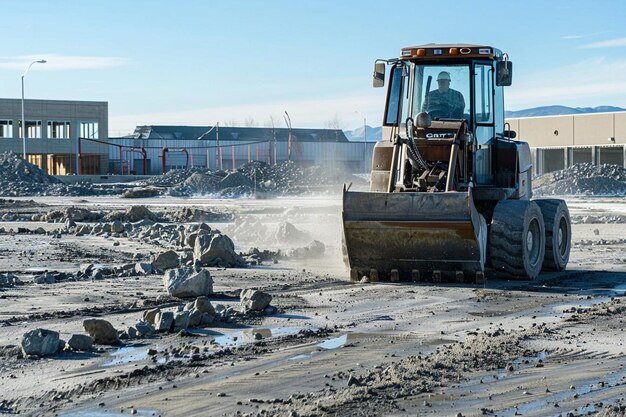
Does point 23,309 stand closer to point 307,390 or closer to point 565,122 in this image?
point 307,390

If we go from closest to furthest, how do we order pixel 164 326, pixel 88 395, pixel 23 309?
pixel 88 395
pixel 164 326
pixel 23 309

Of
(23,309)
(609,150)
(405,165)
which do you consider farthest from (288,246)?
(609,150)

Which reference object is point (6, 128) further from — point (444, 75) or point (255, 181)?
point (444, 75)

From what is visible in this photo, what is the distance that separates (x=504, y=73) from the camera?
15500 mm

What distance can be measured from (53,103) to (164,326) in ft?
246

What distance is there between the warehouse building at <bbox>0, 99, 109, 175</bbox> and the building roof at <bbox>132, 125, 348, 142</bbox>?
13.4 m

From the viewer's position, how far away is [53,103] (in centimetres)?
8256

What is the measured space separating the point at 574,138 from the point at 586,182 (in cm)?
1751

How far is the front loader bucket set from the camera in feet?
46.8

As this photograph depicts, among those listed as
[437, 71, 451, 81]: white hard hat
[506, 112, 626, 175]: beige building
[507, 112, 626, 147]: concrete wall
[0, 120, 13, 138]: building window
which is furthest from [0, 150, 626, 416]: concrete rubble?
[0, 120, 13, 138]: building window

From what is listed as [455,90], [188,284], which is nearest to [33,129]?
[455,90]

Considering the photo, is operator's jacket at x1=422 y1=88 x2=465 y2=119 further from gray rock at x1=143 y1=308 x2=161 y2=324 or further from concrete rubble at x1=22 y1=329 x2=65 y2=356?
concrete rubble at x1=22 y1=329 x2=65 y2=356

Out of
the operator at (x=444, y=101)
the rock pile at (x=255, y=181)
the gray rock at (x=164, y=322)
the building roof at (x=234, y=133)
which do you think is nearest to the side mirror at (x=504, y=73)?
the operator at (x=444, y=101)

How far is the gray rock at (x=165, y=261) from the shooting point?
17.0m
